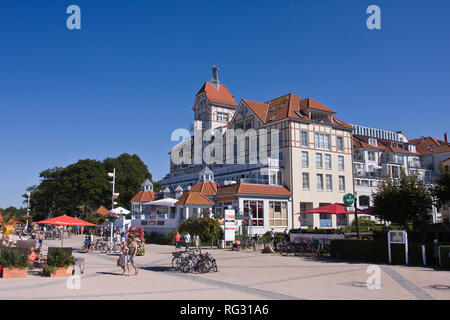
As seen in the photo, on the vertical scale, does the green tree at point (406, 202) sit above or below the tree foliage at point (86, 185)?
below

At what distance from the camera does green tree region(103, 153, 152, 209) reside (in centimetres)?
7312

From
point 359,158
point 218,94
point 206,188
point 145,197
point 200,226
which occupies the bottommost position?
point 200,226

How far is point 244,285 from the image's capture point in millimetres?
12688

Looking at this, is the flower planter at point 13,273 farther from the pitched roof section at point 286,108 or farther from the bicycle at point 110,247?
the pitched roof section at point 286,108

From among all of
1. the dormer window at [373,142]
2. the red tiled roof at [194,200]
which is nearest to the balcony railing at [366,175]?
the dormer window at [373,142]

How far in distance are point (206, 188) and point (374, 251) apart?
25169 millimetres

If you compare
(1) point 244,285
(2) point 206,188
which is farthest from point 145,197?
(1) point 244,285

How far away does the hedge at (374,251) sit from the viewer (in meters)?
18.5

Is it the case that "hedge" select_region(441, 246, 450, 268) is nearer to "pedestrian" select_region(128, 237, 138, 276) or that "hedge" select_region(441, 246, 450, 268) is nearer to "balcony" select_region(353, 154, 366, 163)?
"pedestrian" select_region(128, 237, 138, 276)

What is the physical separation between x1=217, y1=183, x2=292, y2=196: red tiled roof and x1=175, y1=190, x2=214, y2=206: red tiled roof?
7.31ft

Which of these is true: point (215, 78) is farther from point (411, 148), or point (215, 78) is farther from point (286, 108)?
point (411, 148)

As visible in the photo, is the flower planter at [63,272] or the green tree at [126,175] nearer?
the flower planter at [63,272]

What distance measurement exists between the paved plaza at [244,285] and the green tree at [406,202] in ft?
16.0
